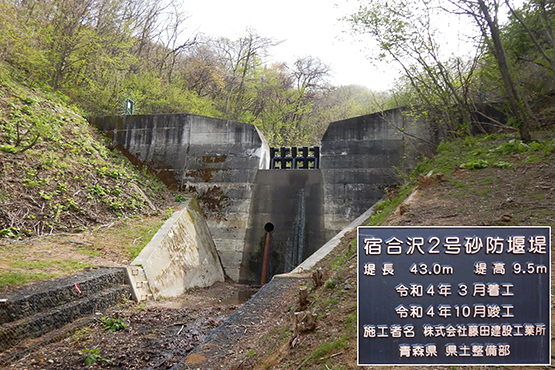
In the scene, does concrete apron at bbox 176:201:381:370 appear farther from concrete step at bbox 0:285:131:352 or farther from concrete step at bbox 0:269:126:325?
concrete step at bbox 0:269:126:325

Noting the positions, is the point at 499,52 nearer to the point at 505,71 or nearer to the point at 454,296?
the point at 505,71

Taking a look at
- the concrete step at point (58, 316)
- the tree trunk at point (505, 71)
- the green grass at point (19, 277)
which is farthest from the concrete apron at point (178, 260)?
the tree trunk at point (505, 71)

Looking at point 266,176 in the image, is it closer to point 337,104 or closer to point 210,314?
point 210,314

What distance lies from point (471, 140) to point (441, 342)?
7732mm

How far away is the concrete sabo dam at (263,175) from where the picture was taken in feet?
35.8

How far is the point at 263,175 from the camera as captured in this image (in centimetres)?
1191

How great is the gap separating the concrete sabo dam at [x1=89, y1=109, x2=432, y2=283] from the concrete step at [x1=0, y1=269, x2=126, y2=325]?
5.29 metres

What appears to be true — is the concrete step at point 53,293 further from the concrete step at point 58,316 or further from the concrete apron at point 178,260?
the concrete apron at point 178,260

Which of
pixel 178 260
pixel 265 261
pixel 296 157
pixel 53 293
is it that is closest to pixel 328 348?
pixel 53 293

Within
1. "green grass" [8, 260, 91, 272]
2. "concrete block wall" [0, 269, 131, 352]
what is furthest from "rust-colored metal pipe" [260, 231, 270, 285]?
"green grass" [8, 260, 91, 272]

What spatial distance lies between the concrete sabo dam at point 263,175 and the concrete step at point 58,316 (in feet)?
17.3

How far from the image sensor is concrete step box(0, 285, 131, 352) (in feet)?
13.7

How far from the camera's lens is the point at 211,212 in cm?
1183

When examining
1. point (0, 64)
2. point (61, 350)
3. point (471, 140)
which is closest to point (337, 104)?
point (471, 140)
